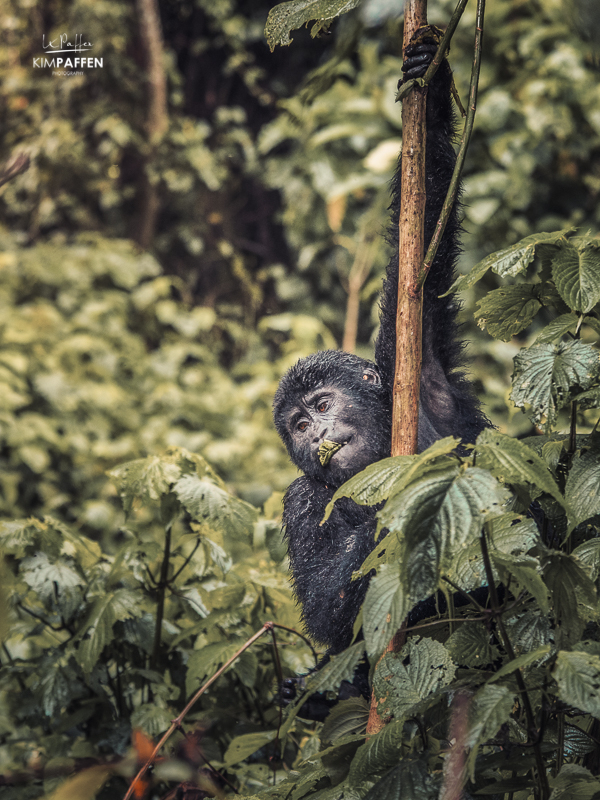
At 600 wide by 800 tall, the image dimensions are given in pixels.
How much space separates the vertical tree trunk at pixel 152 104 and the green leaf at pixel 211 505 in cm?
474

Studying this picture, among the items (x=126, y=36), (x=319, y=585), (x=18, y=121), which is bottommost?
(x=319, y=585)

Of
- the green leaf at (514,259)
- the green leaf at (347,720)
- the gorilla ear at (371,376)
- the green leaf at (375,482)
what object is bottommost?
the green leaf at (347,720)

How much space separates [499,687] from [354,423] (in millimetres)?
1311

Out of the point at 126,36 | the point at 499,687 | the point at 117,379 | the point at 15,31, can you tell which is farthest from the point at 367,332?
the point at 499,687

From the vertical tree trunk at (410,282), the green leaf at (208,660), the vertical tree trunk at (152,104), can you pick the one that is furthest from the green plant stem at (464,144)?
the vertical tree trunk at (152,104)

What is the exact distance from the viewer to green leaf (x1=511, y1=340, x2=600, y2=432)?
107 centimetres

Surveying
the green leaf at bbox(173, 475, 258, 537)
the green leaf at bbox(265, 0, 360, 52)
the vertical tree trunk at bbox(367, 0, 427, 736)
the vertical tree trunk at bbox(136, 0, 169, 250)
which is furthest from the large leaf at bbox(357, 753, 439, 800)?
the vertical tree trunk at bbox(136, 0, 169, 250)

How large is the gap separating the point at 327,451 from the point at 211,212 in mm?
4597

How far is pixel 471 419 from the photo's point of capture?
6.57 ft

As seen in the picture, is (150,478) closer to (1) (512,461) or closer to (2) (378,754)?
(2) (378,754)

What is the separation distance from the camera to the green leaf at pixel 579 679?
A: 0.80 metres

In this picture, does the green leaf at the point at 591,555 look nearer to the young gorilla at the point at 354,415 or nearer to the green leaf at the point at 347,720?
the green leaf at the point at 347,720

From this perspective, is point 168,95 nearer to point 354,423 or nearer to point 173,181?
point 173,181
